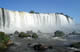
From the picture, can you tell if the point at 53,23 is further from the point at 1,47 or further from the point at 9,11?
the point at 1,47

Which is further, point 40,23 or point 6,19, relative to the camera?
point 40,23

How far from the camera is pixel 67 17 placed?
7856 centimetres

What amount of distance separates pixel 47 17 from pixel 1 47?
158 ft

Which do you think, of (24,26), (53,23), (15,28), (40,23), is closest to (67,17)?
(53,23)

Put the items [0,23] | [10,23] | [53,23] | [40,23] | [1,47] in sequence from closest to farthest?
[1,47], [0,23], [10,23], [40,23], [53,23]

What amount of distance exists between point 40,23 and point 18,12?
12.2 metres

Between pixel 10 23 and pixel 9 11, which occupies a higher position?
pixel 9 11

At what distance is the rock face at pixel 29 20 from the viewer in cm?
5097

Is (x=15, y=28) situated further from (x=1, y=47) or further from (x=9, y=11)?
(x=1, y=47)

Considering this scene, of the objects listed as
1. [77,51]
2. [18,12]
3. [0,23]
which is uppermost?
[18,12]

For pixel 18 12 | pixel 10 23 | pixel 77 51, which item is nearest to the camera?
pixel 77 51

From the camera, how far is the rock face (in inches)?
2007

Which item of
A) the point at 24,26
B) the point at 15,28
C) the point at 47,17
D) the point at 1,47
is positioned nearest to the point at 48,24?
the point at 47,17

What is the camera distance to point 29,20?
61.4 meters
